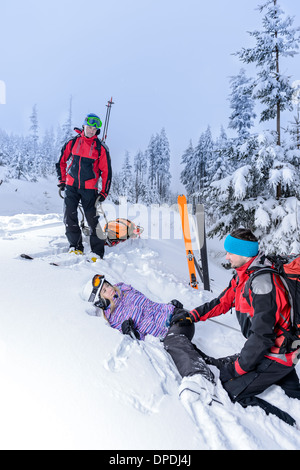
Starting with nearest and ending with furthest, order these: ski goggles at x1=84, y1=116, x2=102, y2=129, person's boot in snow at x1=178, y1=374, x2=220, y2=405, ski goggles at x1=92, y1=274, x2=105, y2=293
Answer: person's boot in snow at x1=178, y1=374, x2=220, y2=405 < ski goggles at x1=92, y1=274, x2=105, y2=293 < ski goggles at x1=84, y1=116, x2=102, y2=129

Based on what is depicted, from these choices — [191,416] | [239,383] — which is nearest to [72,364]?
[191,416]

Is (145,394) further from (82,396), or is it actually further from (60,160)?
(60,160)

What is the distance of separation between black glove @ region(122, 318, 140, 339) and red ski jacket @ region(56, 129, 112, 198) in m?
3.08

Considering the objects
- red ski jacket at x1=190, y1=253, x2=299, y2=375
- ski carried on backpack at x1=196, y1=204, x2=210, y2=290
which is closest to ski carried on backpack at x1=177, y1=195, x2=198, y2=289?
ski carried on backpack at x1=196, y1=204, x2=210, y2=290

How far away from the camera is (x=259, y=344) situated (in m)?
2.39

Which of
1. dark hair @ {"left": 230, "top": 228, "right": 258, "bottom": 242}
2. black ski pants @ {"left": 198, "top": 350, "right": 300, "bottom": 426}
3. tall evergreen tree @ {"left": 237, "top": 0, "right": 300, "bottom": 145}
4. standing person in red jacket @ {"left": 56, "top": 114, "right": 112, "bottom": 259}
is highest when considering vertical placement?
tall evergreen tree @ {"left": 237, "top": 0, "right": 300, "bottom": 145}

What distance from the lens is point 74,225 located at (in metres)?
5.58

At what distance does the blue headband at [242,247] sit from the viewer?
2.88 meters

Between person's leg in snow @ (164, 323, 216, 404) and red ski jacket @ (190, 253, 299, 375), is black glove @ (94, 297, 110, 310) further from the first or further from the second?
red ski jacket @ (190, 253, 299, 375)

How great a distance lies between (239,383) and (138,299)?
1531mm

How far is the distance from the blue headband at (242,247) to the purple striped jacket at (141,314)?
3.86 ft

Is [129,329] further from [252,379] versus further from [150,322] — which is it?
[252,379]

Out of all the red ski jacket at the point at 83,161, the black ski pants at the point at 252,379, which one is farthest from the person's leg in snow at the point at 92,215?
the black ski pants at the point at 252,379

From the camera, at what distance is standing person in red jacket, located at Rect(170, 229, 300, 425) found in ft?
7.85
